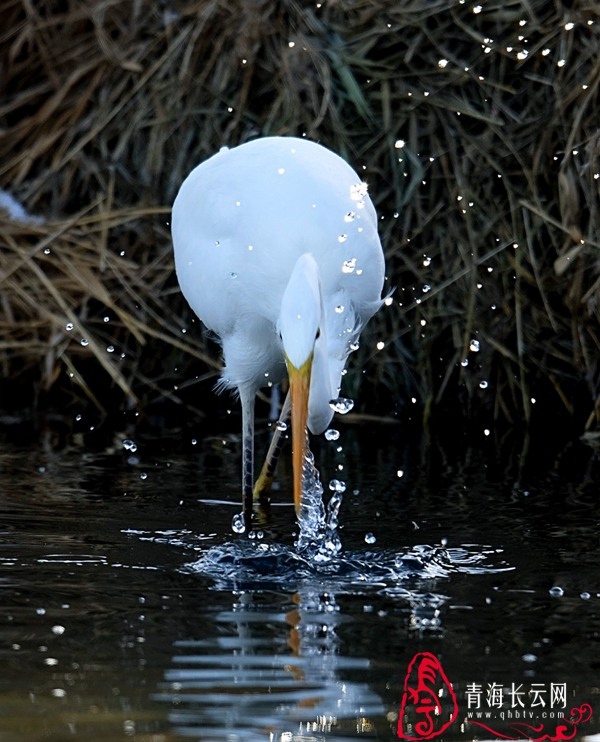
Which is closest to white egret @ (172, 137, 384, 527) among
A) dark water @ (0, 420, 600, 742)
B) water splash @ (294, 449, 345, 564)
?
water splash @ (294, 449, 345, 564)

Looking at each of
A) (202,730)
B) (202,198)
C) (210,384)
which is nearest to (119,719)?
(202,730)

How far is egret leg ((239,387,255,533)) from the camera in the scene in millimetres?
3791

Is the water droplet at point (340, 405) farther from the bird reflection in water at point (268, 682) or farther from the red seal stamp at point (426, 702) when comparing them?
the red seal stamp at point (426, 702)

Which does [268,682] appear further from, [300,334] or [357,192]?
[357,192]

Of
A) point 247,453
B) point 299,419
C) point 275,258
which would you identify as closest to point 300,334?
point 299,419

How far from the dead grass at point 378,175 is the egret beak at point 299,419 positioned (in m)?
2.09

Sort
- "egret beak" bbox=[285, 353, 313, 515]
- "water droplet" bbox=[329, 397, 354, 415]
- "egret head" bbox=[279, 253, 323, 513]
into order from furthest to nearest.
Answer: "water droplet" bbox=[329, 397, 354, 415] → "egret beak" bbox=[285, 353, 313, 515] → "egret head" bbox=[279, 253, 323, 513]

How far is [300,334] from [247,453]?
43.7 inches

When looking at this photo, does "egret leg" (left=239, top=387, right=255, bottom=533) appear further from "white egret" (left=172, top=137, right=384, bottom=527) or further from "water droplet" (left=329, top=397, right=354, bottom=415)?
"water droplet" (left=329, top=397, right=354, bottom=415)

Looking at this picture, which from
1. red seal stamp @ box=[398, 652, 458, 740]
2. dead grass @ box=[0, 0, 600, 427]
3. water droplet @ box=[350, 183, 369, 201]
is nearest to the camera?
red seal stamp @ box=[398, 652, 458, 740]

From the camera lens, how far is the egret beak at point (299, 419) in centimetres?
303

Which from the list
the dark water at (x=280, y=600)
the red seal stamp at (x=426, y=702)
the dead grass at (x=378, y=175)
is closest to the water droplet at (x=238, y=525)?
the dark water at (x=280, y=600)

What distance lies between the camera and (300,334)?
2898mm

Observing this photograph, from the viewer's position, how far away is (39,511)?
3.58 m
